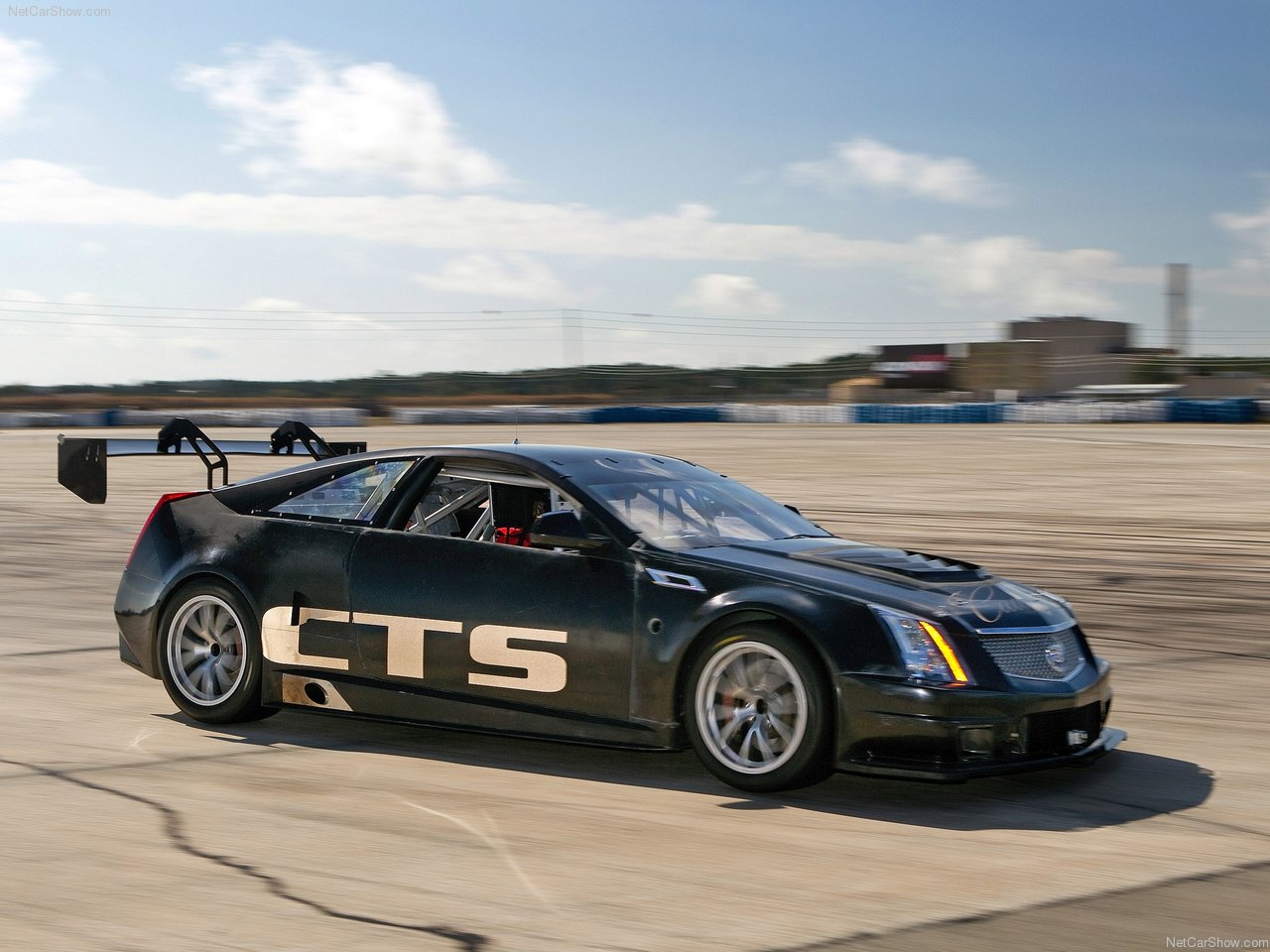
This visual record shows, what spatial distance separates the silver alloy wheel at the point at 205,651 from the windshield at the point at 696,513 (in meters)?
1.93

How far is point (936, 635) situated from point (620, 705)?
129cm

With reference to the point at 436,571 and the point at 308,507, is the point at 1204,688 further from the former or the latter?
the point at 308,507

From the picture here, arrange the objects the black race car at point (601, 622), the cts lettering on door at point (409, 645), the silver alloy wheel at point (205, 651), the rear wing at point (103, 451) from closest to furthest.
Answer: the black race car at point (601, 622)
the cts lettering on door at point (409, 645)
the silver alloy wheel at point (205, 651)
the rear wing at point (103, 451)

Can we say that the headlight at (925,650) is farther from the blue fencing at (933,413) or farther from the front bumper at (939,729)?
the blue fencing at (933,413)

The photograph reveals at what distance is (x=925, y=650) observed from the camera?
17.7 feet

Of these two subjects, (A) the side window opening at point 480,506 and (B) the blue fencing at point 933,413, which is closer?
(A) the side window opening at point 480,506

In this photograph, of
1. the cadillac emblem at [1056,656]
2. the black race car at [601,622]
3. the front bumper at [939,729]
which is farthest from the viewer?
the cadillac emblem at [1056,656]

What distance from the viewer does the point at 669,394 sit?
8262 cm

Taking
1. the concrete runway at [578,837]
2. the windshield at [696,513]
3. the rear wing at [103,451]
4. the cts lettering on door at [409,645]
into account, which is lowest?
the concrete runway at [578,837]

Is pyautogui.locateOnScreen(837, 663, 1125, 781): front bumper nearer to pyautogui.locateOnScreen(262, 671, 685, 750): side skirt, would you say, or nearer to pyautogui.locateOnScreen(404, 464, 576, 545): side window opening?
pyautogui.locateOnScreen(262, 671, 685, 750): side skirt

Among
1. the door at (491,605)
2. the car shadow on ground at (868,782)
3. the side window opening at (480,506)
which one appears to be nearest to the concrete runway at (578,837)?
the car shadow on ground at (868,782)

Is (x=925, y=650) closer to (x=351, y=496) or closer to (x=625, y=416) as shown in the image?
(x=351, y=496)

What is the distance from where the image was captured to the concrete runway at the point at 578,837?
163 inches

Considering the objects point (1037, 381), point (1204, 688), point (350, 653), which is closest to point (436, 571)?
point (350, 653)
